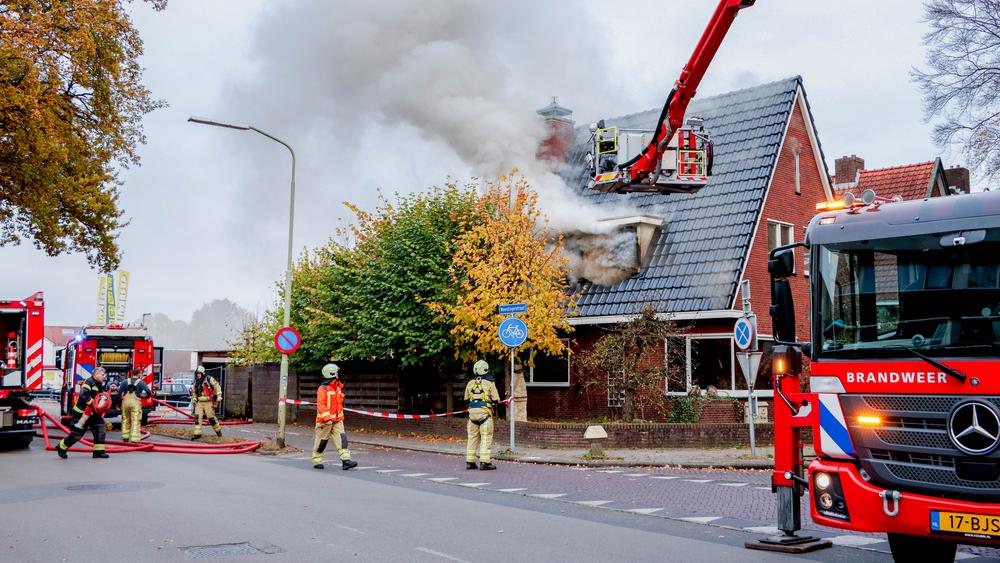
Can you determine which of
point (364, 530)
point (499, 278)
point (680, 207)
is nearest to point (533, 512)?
point (364, 530)

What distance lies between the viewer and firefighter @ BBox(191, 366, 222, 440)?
2186cm

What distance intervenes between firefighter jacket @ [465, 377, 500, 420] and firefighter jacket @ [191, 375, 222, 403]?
8.43m

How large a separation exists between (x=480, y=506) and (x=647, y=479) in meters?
4.43

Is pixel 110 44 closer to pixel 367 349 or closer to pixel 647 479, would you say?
pixel 367 349

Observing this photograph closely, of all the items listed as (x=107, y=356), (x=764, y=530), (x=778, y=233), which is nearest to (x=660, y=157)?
(x=778, y=233)

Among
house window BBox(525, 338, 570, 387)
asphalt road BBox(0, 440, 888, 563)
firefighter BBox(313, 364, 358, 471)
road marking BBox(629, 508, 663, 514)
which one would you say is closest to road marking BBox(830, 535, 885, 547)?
asphalt road BBox(0, 440, 888, 563)

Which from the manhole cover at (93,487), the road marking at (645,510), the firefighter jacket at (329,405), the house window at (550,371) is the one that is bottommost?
the road marking at (645,510)

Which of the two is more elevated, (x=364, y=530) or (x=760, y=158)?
(x=760, y=158)

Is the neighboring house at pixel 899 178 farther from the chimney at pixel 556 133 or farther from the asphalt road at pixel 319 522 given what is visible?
the asphalt road at pixel 319 522

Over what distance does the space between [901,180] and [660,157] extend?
62.9ft

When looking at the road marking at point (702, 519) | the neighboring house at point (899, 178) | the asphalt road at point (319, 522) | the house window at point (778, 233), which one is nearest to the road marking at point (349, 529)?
the asphalt road at point (319, 522)

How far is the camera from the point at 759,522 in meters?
10.3

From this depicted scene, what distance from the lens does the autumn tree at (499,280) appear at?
21.5m

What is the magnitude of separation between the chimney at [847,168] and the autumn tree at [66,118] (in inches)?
1053
